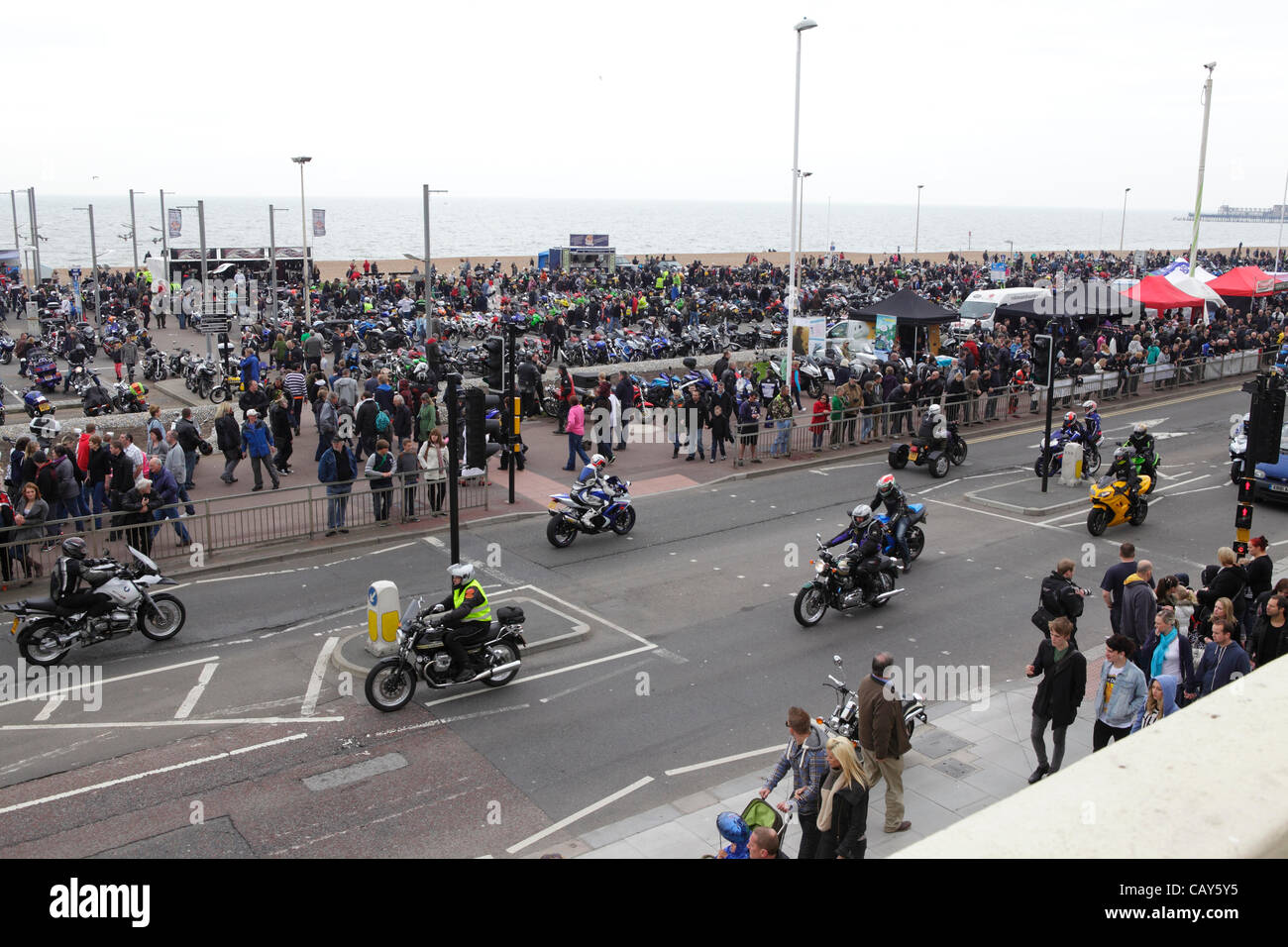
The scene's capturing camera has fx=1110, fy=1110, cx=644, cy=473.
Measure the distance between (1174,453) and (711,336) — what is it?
19209mm

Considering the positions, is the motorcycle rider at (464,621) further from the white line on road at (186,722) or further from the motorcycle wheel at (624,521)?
the motorcycle wheel at (624,521)

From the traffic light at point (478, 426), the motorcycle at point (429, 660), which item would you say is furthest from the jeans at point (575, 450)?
the motorcycle at point (429, 660)

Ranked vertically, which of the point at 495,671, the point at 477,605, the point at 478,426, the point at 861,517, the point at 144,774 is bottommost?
the point at 144,774

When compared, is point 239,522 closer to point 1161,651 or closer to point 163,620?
point 163,620

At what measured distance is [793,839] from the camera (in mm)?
9766

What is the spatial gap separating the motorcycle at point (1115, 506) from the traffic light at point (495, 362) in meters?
10.8

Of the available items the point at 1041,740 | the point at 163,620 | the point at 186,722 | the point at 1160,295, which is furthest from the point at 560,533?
the point at 1160,295

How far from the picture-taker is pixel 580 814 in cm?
1021

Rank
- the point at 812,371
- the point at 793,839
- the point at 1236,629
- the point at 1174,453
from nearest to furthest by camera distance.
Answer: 1. the point at 793,839
2. the point at 1236,629
3. the point at 1174,453
4. the point at 812,371

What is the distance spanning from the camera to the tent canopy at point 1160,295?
38.6 metres

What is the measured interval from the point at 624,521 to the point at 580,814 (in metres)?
9.74
